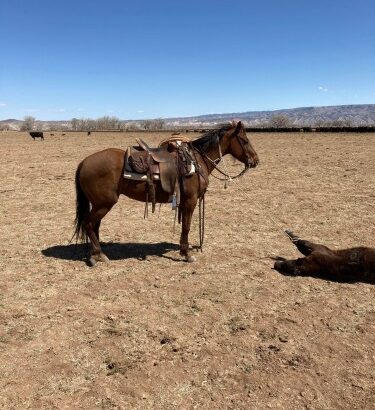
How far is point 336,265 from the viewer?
18.7 feet

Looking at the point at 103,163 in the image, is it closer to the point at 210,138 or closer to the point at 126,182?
the point at 126,182

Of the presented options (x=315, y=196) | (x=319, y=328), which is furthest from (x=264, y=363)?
(x=315, y=196)

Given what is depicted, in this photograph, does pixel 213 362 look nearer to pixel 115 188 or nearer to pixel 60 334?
pixel 60 334

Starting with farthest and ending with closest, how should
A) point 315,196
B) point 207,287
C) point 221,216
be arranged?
point 315,196 < point 221,216 < point 207,287

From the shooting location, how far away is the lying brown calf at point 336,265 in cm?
557

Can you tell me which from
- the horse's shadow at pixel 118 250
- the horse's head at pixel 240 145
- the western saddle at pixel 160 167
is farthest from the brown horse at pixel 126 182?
the horse's shadow at pixel 118 250

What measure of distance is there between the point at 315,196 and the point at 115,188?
6.91 meters

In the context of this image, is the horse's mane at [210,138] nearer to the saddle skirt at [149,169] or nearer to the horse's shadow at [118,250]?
the saddle skirt at [149,169]

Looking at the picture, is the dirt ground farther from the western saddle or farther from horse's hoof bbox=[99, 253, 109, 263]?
the western saddle

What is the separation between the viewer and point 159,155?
651 centimetres

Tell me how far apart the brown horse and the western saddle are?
4.4 inches

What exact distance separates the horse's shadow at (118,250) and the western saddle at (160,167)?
1016mm

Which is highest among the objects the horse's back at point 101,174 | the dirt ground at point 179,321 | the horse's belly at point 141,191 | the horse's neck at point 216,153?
the horse's neck at point 216,153

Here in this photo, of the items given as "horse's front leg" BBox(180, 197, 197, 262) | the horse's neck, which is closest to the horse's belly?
"horse's front leg" BBox(180, 197, 197, 262)
